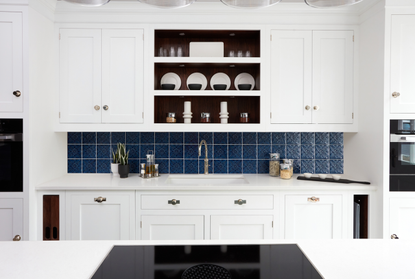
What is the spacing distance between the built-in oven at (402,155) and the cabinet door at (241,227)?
39.7 inches

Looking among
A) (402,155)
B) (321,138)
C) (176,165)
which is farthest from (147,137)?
(402,155)

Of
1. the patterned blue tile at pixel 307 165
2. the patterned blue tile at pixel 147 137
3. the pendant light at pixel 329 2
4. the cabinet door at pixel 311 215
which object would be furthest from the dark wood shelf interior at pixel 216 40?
the pendant light at pixel 329 2

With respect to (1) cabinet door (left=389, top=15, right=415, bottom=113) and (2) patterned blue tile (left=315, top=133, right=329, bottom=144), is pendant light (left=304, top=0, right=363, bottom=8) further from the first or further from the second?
(2) patterned blue tile (left=315, top=133, right=329, bottom=144)

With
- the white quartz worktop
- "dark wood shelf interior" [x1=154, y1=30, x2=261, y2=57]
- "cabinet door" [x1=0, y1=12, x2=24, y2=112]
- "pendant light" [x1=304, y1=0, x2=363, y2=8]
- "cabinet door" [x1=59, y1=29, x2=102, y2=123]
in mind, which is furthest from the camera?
"dark wood shelf interior" [x1=154, y1=30, x2=261, y2=57]

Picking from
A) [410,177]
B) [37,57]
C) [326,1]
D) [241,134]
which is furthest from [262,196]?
[37,57]

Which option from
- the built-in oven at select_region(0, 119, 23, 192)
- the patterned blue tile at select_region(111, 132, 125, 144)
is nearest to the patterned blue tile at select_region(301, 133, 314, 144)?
the patterned blue tile at select_region(111, 132, 125, 144)

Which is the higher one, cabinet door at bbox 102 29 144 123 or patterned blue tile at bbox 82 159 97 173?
cabinet door at bbox 102 29 144 123

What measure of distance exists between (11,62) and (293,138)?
98.1 inches

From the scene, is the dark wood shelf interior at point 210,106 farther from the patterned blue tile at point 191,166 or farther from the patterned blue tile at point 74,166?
the patterned blue tile at point 74,166

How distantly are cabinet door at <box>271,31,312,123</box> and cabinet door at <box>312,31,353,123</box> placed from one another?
0.07 meters

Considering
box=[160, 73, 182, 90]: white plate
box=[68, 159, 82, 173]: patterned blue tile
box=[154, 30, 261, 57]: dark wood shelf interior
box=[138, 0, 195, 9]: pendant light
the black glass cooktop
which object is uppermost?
box=[154, 30, 261, 57]: dark wood shelf interior

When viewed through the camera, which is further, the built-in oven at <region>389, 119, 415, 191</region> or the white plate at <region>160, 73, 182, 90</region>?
the white plate at <region>160, 73, 182, 90</region>

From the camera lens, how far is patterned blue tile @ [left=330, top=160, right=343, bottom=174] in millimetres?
2787

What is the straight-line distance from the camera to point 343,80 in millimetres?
2445
